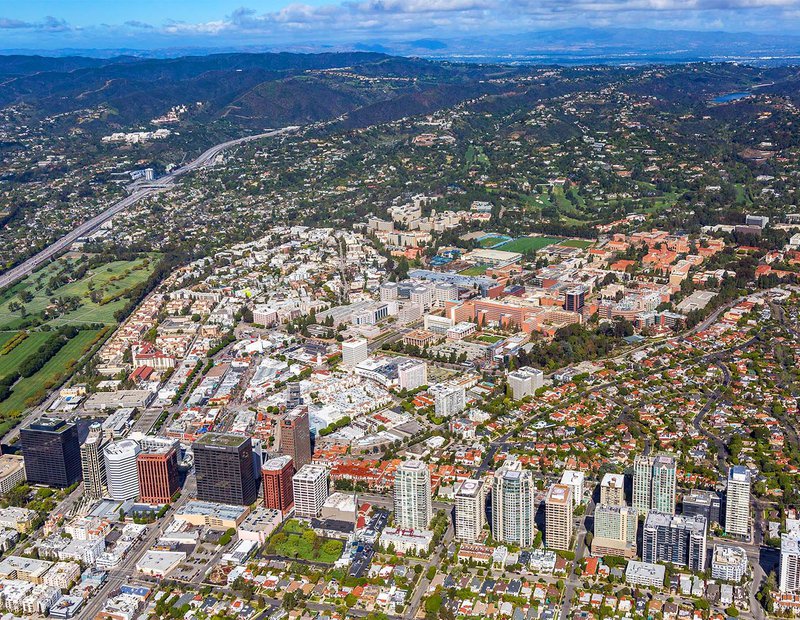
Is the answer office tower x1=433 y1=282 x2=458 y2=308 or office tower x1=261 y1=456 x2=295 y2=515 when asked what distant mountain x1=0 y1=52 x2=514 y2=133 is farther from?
office tower x1=261 y1=456 x2=295 y2=515

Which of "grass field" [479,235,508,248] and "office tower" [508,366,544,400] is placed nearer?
"office tower" [508,366,544,400]

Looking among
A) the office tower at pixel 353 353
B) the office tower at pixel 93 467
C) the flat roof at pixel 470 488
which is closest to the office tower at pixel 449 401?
the office tower at pixel 353 353

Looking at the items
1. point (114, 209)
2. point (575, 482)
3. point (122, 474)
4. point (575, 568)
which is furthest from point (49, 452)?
point (114, 209)

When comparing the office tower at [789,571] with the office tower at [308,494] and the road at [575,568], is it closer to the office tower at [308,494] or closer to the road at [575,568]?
the road at [575,568]

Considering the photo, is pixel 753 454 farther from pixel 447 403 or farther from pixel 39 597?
pixel 39 597

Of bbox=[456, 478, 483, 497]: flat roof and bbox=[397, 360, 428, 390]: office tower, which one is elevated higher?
bbox=[456, 478, 483, 497]: flat roof

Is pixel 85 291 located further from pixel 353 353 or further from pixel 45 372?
pixel 353 353

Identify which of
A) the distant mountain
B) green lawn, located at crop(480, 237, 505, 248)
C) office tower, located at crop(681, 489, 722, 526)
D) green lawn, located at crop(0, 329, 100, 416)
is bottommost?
green lawn, located at crop(0, 329, 100, 416)

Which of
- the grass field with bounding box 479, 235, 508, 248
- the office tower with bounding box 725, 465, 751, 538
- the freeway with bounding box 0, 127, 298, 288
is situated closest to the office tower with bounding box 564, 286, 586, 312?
the grass field with bounding box 479, 235, 508, 248
